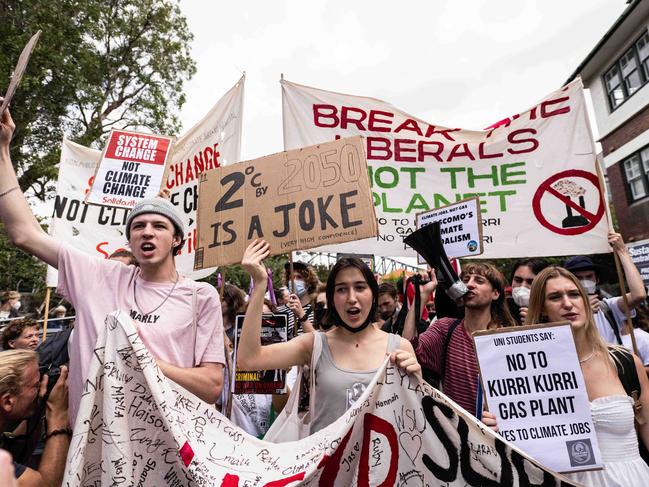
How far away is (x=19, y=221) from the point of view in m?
1.88

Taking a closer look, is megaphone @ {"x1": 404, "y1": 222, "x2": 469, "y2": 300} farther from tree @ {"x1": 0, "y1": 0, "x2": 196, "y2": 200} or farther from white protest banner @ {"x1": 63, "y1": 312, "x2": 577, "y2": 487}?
tree @ {"x1": 0, "y1": 0, "x2": 196, "y2": 200}

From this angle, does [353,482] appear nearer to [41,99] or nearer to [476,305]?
[476,305]

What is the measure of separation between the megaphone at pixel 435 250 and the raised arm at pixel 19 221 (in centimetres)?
220

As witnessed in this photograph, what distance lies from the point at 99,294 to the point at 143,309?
21cm

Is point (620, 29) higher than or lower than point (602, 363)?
higher

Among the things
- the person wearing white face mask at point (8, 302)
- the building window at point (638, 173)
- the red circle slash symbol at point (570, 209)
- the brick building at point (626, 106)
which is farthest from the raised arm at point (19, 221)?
the building window at point (638, 173)

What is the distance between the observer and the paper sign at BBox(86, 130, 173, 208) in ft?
14.5

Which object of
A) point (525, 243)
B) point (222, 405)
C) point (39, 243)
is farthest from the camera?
point (525, 243)

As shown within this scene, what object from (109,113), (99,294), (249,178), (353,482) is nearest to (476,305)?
(353,482)

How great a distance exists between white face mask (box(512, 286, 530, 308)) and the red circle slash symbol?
758 millimetres

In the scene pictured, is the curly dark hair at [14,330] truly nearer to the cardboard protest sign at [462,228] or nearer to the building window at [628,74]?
the cardboard protest sign at [462,228]

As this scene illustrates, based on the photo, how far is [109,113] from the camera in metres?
15.2

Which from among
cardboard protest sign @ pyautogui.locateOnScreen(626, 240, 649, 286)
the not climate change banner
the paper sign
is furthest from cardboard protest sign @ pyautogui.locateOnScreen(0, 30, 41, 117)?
cardboard protest sign @ pyautogui.locateOnScreen(626, 240, 649, 286)

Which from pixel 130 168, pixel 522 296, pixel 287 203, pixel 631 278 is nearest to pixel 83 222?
pixel 130 168
